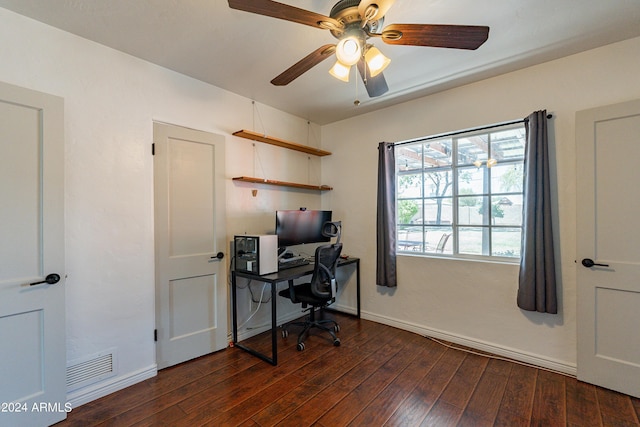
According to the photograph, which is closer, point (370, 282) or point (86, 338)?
point (86, 338)

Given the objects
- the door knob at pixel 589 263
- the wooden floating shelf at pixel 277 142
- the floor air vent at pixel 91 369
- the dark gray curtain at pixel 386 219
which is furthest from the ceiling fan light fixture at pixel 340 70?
the floor air vent at pixel 91 369

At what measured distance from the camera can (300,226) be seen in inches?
131

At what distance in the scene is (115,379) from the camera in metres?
2.13

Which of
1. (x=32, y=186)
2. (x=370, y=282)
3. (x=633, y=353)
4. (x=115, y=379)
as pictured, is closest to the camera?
(x=32, y=186)

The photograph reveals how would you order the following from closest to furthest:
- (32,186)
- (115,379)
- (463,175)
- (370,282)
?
(32,186), (115,379), (463,175), (370,282)

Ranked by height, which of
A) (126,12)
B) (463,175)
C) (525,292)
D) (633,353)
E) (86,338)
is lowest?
(633,353)

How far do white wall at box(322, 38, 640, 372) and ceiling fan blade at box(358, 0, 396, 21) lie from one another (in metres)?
1.88

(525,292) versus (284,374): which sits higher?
(525,292)

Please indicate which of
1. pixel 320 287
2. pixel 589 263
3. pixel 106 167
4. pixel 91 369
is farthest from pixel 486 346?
pixel 106 167

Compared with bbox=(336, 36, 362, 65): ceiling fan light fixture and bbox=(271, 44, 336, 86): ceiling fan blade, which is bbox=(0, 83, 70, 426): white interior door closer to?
bbox=(271, 44, 336, 86): ceiling fan blade

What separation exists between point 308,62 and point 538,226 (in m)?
2.24

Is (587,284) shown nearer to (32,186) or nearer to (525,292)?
(525,292)

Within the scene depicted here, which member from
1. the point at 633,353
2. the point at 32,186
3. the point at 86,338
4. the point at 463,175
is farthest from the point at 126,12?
the point at 633,353

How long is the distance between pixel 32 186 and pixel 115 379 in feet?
4.94
